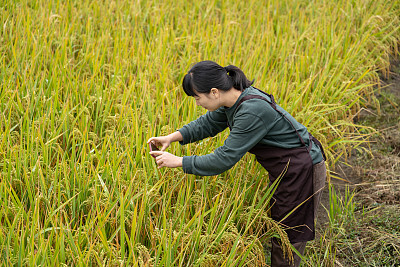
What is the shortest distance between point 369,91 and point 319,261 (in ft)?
6.33

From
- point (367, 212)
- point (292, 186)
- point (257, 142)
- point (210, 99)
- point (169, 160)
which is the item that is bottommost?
point (367, 212)

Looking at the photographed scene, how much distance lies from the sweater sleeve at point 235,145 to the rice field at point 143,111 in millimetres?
166

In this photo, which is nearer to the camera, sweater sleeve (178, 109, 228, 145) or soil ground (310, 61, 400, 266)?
sweater sleeve (178, 109, 228, 145)

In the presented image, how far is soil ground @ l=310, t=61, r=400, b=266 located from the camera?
7.04ft

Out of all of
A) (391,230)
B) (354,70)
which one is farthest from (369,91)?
(391,230)

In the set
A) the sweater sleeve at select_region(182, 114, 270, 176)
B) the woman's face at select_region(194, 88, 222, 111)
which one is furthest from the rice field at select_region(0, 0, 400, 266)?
the woman's face at select_region(194, 88, 222, 111)

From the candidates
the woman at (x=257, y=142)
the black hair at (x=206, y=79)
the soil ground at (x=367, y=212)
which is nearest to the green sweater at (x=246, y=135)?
the woman at (x=257, y=142)

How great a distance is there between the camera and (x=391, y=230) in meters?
2.26

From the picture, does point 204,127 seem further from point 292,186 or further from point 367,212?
point 367,212

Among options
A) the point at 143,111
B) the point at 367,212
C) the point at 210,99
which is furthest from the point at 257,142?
the point at 367,212

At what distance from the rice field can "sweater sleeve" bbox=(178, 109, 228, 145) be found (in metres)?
0.19

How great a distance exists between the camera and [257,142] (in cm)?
169

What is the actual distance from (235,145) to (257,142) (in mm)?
96

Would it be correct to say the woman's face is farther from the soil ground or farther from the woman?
the soil ground
